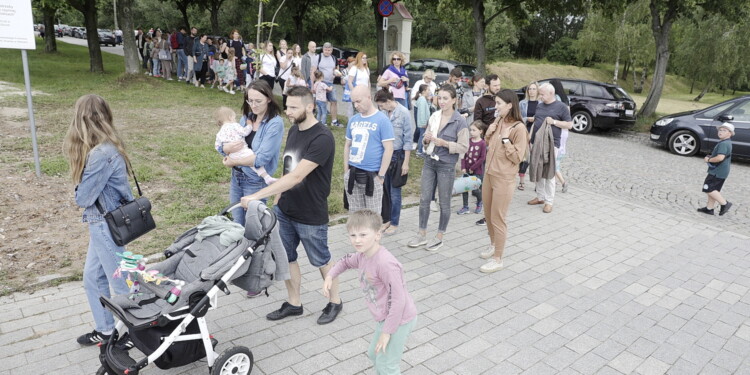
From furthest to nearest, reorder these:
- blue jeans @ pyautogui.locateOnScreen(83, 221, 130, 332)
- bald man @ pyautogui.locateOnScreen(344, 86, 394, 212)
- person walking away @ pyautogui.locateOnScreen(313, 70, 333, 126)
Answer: person walking away @ pyautogui.locateOnScreen(313, 70, 333, 126), bald man @ pyautogui.locateOnScreen(344, 86, 394, 212), blue jeans @ pyautogui.locateOnScreen(83, 221, 130, 332)

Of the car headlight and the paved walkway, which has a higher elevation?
the car headlight

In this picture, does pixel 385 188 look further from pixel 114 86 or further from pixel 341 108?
pixel 114 86

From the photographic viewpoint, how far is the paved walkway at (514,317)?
4016mm

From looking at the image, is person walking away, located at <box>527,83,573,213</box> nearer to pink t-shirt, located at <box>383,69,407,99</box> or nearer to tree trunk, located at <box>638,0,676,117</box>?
pink t-shirt, located at <box>383,69,407,99</box>

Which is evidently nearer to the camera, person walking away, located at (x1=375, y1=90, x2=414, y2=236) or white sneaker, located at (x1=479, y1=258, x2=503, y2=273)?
white sneaker, located at (x1=479, y1=258, x2=503, y2=273)

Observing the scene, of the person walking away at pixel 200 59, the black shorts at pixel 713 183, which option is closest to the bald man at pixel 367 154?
the black shorts at pixel 713 183

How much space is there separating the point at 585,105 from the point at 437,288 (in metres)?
12.5

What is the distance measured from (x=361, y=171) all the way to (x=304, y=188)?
1.26 m

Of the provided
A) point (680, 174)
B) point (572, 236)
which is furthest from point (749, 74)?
point (572, 236)

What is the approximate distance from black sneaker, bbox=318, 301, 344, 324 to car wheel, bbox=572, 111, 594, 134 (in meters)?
13.3

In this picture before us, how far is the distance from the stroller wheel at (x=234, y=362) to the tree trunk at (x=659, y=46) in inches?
686

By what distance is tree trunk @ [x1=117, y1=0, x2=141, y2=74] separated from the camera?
1753 cm

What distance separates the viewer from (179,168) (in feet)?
28.7

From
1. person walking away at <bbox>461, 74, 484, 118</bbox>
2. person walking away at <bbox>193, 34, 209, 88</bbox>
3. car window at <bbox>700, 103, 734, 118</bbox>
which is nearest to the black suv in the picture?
car window at <bbox>700, 103, 734, 118</bbox>
